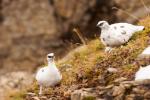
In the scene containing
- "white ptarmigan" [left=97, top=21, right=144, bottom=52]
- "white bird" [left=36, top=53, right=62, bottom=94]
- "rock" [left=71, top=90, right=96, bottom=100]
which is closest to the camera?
"rock" [left=71, top=90, right=96, bottom=100]

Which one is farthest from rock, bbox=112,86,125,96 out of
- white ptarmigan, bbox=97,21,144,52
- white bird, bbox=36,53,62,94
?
white ptarmigan, bbox=97,21,144,52

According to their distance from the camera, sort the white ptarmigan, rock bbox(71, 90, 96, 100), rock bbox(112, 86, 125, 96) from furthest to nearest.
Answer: the white ptarmigan → rock bbox(71, 90, 96, 100) → rock bbox(112, 86, 125, 96)

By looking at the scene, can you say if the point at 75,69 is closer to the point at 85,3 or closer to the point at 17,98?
the point at 17,98

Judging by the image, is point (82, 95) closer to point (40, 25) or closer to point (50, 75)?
point (50, 75)

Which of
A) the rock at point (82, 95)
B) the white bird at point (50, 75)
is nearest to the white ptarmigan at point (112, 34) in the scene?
the white bird at point (50, 75)

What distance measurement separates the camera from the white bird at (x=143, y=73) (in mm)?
8594

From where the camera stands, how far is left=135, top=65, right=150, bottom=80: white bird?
8594 millimetres

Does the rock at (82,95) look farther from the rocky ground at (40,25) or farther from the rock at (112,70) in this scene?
the rocky ground at (40,25)

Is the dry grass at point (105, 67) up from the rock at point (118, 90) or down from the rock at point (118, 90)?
up

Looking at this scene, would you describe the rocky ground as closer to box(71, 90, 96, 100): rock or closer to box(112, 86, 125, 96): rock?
box(71, 90, 96, 100): rock

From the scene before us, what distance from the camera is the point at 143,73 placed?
8.75 metres

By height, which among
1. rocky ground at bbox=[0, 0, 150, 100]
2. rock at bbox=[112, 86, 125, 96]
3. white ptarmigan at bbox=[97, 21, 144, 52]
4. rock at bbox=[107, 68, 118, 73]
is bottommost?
rock at bbox=[112, 86, 125, 96]

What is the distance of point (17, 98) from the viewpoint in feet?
39.2

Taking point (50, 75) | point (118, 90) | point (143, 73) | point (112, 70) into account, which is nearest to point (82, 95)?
point (118, 90)
